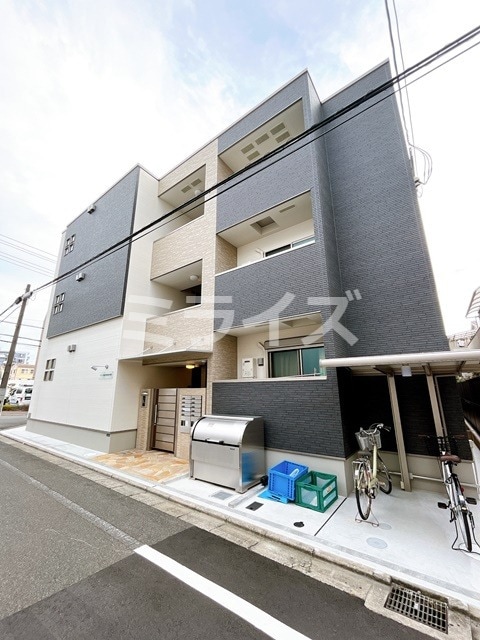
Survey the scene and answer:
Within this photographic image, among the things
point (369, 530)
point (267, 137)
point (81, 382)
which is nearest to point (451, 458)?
point (369, 530)

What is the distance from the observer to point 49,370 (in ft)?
39.2

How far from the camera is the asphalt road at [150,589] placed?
2.13 m

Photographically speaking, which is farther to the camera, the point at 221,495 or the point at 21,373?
the point at 21,373

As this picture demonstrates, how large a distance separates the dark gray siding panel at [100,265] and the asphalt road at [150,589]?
22.4 feet

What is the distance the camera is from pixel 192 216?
37.5 ft

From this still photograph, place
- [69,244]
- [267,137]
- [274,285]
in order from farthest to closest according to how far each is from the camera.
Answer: [69,244], [267,137], [274,285]

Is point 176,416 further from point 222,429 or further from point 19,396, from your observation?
point 19,396

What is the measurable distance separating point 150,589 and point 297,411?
3825 millimetres

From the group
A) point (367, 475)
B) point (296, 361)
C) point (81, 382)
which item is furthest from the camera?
point (81, 382)

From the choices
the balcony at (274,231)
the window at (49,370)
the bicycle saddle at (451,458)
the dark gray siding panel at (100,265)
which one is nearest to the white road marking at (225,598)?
the bicycle saddle at (451,458)

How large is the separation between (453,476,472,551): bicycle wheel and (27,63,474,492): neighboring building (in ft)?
5.55

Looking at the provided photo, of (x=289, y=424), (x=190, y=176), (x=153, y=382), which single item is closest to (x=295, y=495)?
(x=289, y=424)

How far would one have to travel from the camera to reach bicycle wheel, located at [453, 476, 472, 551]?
10.3 ft

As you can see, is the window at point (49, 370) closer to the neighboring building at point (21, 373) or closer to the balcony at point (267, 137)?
the balcony at point (267, 137)
